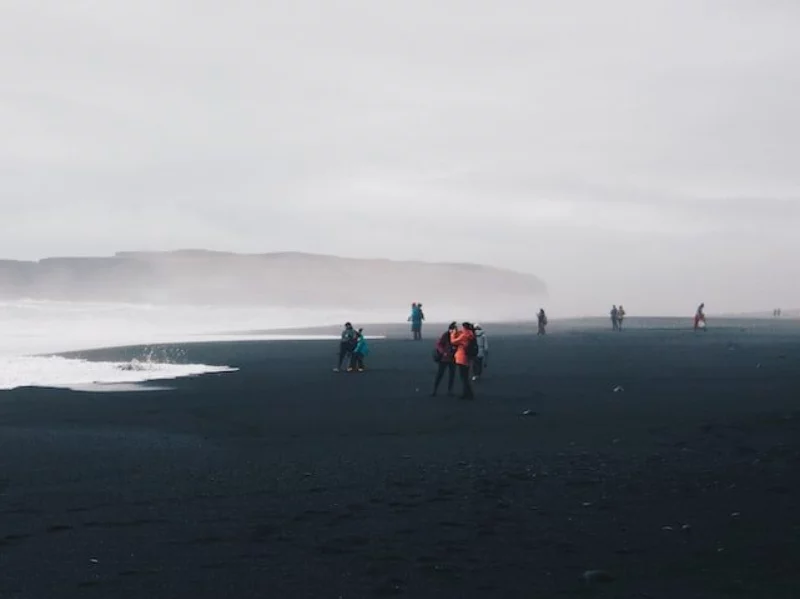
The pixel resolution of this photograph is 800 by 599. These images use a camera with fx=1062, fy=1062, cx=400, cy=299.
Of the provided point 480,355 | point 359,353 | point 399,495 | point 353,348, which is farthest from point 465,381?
point 399,495

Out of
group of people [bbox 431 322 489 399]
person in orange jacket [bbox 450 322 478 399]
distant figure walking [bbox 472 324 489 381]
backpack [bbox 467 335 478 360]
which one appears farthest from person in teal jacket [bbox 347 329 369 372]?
backpack [bbox 467 335 478 360]

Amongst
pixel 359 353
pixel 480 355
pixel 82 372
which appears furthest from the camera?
pixel 359 353

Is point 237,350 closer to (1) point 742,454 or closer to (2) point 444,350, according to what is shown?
(2) point 444,350

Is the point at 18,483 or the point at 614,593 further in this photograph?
the point at 18,483

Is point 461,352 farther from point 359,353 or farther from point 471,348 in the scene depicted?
point 359,353

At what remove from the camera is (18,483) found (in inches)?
553

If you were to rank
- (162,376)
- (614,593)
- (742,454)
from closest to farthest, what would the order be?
(614,593)
(742,454)
(162,376)

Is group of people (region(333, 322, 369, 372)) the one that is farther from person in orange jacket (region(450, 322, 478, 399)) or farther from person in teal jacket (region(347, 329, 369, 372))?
person in orange jacket (region(450, 322, 478, 399))

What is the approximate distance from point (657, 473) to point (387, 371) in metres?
23.3

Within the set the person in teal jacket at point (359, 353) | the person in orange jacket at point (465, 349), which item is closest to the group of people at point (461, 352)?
the person in orange jacket at point (465, 349)

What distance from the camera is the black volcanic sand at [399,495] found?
9.34 metres

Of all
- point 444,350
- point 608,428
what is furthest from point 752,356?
Answer: point 608,428

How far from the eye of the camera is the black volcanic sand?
9344 millimetres

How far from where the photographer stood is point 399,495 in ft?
43.7
